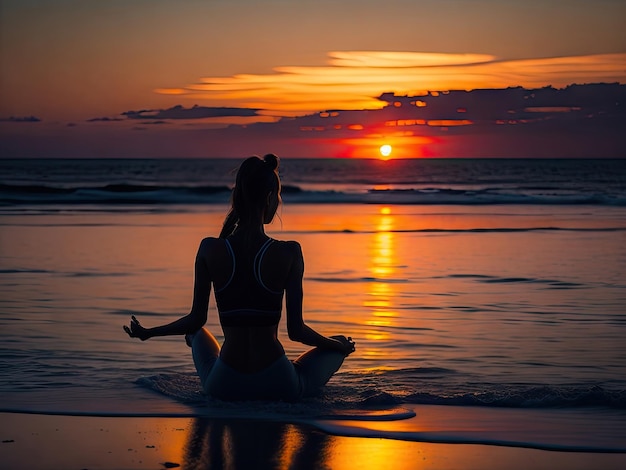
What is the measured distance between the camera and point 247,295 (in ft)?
16.6

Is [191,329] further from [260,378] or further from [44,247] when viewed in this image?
[44,247]

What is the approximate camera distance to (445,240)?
16531 mm

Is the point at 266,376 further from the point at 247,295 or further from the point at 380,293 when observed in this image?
the point at 380,293

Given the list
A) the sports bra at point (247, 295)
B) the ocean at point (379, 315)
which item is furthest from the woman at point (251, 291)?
the ocean at point (379, 315)

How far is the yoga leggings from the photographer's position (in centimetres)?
514

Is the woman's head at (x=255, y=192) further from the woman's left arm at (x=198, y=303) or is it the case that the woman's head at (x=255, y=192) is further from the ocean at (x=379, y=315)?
the ocean at (x=379, y=315)

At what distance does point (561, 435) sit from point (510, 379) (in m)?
1.62

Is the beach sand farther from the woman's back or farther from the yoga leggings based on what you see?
the woman's back

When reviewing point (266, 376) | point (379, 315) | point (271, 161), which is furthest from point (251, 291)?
point (379, 315)

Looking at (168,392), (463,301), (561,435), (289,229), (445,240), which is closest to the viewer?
(561,435)

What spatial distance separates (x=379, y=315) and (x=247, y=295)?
4037 millimetres

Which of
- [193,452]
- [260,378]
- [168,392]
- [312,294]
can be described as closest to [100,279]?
[312,294]

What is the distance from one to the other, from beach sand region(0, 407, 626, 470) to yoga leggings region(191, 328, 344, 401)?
30 centimetres

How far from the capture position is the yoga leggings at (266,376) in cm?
514
